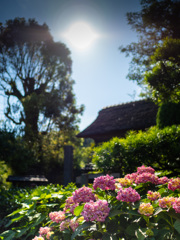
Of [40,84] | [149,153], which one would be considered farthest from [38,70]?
[149,153]

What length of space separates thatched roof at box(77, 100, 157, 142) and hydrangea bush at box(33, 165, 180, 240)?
11707 mm

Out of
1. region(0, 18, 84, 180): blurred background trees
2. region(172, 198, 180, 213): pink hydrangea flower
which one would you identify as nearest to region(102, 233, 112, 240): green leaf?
region(172, 198, 180, 213): pink hydrangea flower

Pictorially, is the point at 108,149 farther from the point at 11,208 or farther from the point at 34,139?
the point at 34,139

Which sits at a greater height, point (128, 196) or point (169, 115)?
point (169, 115)

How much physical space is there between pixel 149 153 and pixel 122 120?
27.9 ft

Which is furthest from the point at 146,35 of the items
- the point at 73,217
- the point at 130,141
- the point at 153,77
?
the point at 73,217

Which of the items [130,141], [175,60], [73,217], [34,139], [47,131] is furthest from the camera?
[47,131]

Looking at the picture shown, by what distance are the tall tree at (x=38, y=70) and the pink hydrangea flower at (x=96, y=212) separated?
2028 cm

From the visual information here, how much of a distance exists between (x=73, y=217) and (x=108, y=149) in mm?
5233

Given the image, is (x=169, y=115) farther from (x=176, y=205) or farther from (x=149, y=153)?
(x=176, y=205)

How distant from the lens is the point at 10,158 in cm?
Answer: 1395

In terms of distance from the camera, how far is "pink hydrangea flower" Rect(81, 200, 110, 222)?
1.95 m

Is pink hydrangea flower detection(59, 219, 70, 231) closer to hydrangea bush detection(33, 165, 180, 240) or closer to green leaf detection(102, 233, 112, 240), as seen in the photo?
hydrangea bush detection(33, 165, 180, 240)

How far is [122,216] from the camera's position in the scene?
2264mm
